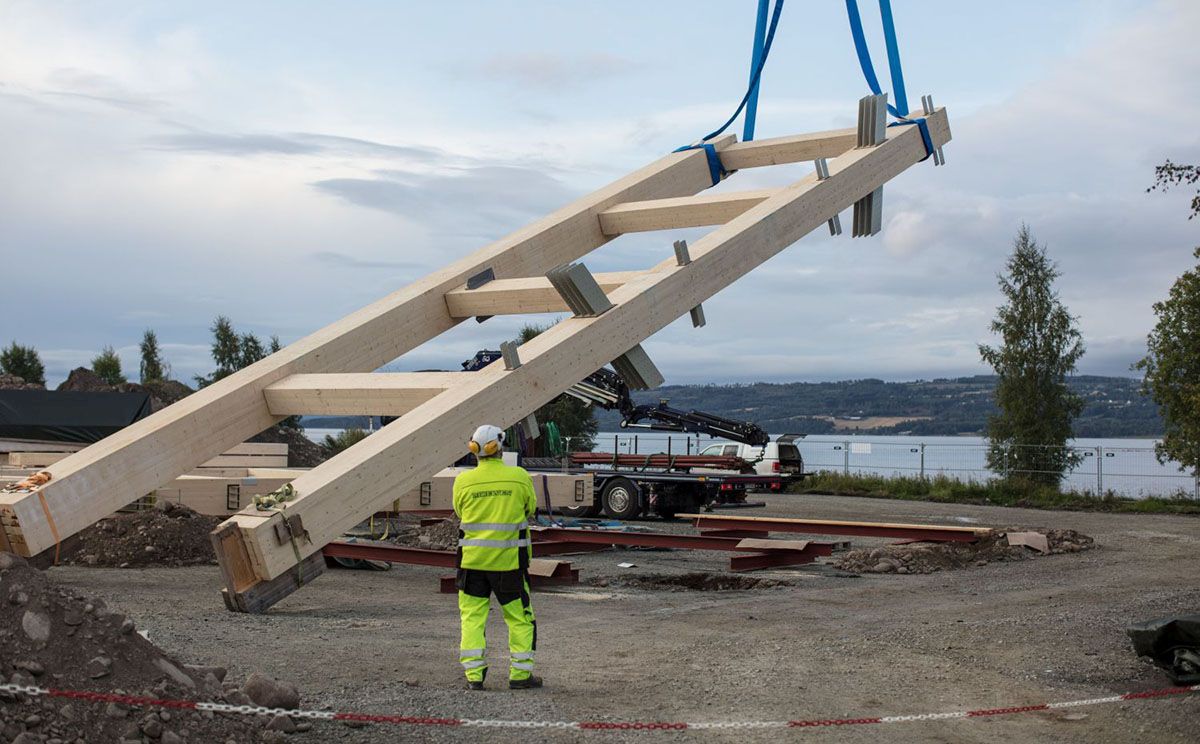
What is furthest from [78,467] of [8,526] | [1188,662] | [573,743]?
[1188,662]

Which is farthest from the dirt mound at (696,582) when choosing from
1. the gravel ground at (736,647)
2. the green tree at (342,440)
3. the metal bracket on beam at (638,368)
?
the green tree at (342,440)

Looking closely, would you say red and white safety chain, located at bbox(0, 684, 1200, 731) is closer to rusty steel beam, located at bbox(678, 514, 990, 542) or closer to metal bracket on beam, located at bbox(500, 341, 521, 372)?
metal bracket on beam, located at bbox(500, 341, 521, 372)

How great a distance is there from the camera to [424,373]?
24.8ft

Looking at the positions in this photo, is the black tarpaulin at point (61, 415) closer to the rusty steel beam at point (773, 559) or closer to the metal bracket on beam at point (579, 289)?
the rusty steel beam at point (773, 559)

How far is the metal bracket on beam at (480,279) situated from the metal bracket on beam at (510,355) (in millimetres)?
1933

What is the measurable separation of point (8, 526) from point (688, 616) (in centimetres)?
488

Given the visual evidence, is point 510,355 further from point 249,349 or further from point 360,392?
point 249,349

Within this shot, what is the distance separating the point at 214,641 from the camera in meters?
7.07

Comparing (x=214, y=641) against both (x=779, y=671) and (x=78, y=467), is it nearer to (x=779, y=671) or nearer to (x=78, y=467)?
(x=78, y=467)

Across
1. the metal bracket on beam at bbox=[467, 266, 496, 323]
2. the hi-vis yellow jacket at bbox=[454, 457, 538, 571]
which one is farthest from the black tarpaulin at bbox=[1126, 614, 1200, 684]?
the metal bracket on beam at bbox=[467, 266, 496, 323]

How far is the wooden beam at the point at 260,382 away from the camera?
6.71m

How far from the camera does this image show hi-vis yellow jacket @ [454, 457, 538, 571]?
20.4ft

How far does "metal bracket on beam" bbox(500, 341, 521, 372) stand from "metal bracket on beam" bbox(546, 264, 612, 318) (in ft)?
1.71

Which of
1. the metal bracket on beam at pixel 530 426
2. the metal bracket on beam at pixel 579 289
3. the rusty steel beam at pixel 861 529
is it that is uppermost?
the metal bracket on beam at pixel 579 289
